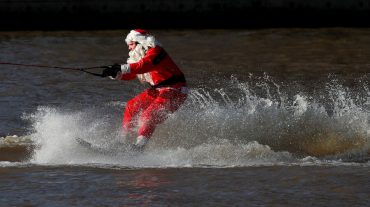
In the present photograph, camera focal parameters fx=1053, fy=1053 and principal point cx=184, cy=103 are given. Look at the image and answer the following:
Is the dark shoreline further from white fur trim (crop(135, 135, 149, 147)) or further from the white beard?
white fur trim (crop(135, 135, 149, 147))

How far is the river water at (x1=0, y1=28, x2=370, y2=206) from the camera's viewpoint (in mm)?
9383

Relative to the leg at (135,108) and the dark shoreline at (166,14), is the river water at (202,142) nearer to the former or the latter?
the leg at (135,108)

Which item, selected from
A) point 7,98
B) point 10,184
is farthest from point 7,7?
point 10,184

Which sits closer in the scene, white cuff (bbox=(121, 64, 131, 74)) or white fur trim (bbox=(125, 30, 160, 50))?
white cuff (bbox=(121, 64, 131, 74))

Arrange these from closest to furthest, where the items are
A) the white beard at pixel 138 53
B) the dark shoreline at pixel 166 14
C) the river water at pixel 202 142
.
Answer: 1. the river water at pixel 202 142
2. the white beard at pixel 138 53
3. the dark shoreline at pixel 166 14

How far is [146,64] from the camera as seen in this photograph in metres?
11.1

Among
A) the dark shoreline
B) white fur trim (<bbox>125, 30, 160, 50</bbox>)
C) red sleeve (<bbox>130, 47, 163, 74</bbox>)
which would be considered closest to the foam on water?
red sleeve (<bbox>130, 47, 163, 74</bbox>)

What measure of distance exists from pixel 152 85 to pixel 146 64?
15.6 inches

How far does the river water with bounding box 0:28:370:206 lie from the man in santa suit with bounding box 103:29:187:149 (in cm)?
27

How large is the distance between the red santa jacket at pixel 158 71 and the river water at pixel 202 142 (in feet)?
1.82

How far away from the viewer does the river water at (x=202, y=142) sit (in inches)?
369

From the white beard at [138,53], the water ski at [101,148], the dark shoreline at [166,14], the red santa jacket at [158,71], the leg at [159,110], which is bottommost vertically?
the water ski at [101,148]

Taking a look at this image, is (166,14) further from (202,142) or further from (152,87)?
(152,87)

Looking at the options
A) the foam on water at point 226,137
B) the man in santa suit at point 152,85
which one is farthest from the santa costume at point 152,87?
the foam on water at point 226,137
